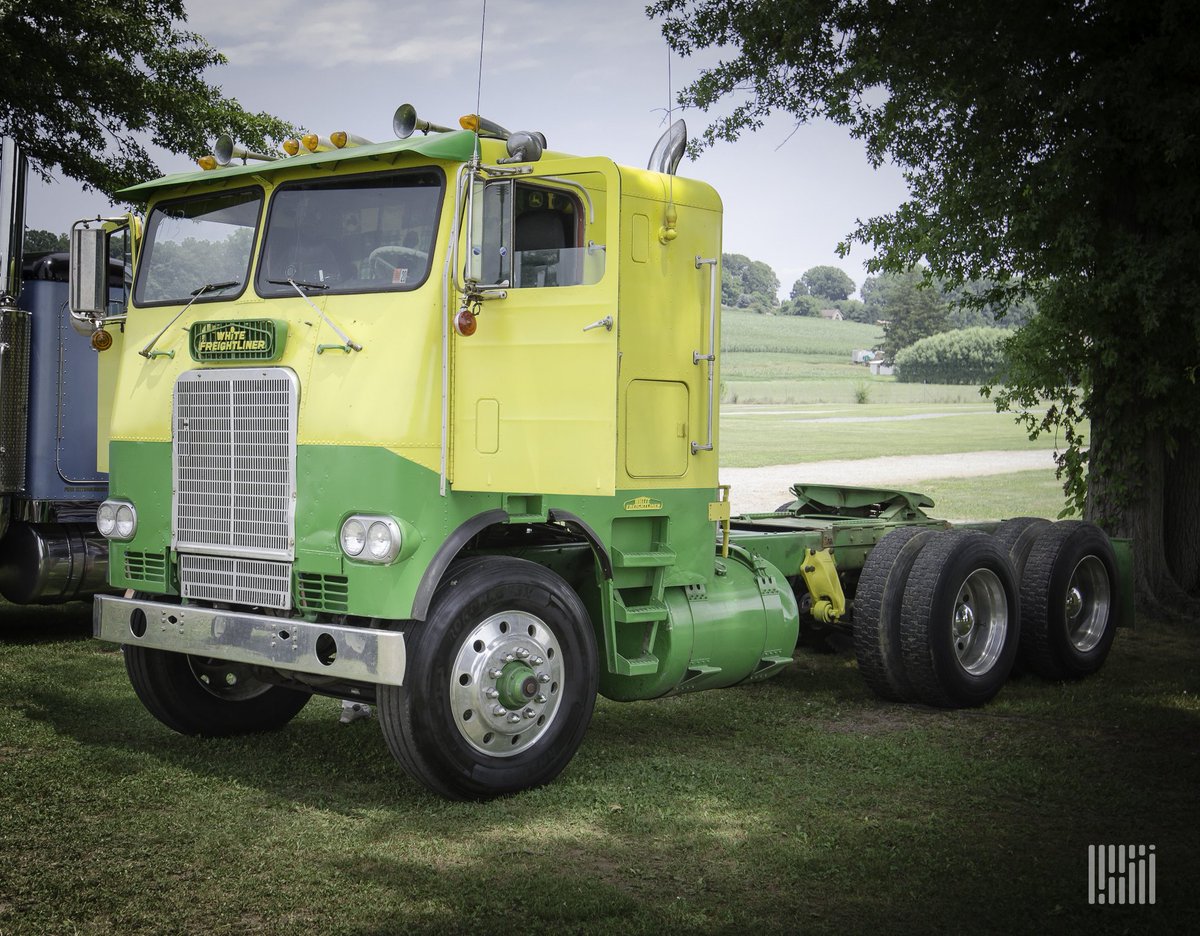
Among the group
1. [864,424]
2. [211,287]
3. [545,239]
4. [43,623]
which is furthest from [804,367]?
[545,239]

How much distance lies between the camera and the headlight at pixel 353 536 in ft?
19.3

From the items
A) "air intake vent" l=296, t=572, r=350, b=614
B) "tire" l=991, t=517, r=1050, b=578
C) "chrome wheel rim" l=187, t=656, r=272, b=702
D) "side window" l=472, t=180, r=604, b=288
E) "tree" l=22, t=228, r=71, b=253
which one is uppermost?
"tree" l=22, t=228, r=71, b=253

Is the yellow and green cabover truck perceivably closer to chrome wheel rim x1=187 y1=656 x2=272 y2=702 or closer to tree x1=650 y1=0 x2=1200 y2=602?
chrome wheel rim x1=187 y1=656 x2=272 y2=702

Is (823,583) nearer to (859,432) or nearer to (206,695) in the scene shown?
(206,695)

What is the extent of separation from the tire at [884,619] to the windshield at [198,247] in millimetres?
4201

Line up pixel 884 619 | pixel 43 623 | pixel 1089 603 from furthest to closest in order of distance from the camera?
pixel 43 623
pixel 1089 603
pixel 884 619

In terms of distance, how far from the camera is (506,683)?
19.9 ft

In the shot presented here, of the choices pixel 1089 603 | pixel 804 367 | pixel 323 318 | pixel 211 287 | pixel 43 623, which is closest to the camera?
pixel 323 318

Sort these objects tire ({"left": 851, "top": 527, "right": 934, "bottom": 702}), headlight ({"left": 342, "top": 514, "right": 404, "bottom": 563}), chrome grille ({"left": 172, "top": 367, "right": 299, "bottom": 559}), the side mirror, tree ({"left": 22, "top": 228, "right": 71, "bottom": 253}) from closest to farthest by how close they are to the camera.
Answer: headlight ({"left": 342, "top": 514, "right": 404, "bottom": 563}) < chrome grille ({"left": 172, "top": 367, "right": 299, "bottom": 559}) < the side mirror < tire ({"left": 851, "top": 527, "right": 934, "bottom": 702}) < tree ({"left": 22, "top": 228, "right": 71, "bottom": 253})

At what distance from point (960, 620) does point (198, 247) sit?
202 inches

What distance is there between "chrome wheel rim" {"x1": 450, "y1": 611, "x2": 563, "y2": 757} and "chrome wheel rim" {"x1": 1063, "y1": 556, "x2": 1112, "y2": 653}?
4.83 metres

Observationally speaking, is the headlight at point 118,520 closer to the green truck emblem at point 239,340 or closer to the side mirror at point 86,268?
the green truck emblem at point 239,340

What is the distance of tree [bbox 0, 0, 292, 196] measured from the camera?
1550 cm

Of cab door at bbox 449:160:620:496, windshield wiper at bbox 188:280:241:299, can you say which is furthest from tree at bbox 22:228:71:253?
cab door at bbox 449:160:620:496
